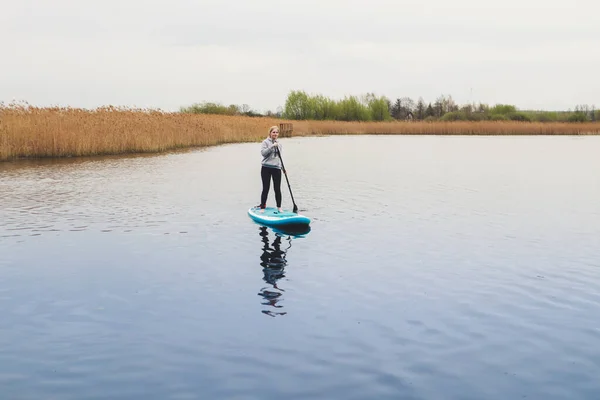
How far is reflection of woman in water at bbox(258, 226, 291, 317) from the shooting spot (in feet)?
28.2

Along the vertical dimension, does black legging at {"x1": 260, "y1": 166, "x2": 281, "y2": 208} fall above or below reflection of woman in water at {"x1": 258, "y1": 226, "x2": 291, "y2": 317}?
above

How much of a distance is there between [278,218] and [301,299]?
209 inches

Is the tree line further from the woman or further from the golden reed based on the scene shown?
the woman

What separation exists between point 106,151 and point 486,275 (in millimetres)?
27040

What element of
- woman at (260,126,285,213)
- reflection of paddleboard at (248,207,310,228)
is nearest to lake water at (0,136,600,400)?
reflection of paddleboard at (248,207,310,228)

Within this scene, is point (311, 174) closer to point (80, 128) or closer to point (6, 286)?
point (80, 128)

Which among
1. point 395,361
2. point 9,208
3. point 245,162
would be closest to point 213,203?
point 9,208

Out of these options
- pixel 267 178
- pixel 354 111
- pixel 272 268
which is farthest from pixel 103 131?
pixel 354 111

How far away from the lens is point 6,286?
9211mm

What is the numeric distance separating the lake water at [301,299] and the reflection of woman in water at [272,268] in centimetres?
5

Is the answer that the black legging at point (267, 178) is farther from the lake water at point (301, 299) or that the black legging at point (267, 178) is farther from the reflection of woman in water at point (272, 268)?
the reflection of woman in water at point (272, 268)

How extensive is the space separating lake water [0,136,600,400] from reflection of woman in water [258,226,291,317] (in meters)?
0.05

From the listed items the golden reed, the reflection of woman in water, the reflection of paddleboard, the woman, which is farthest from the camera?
the golden reed

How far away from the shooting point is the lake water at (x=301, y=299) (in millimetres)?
6164
